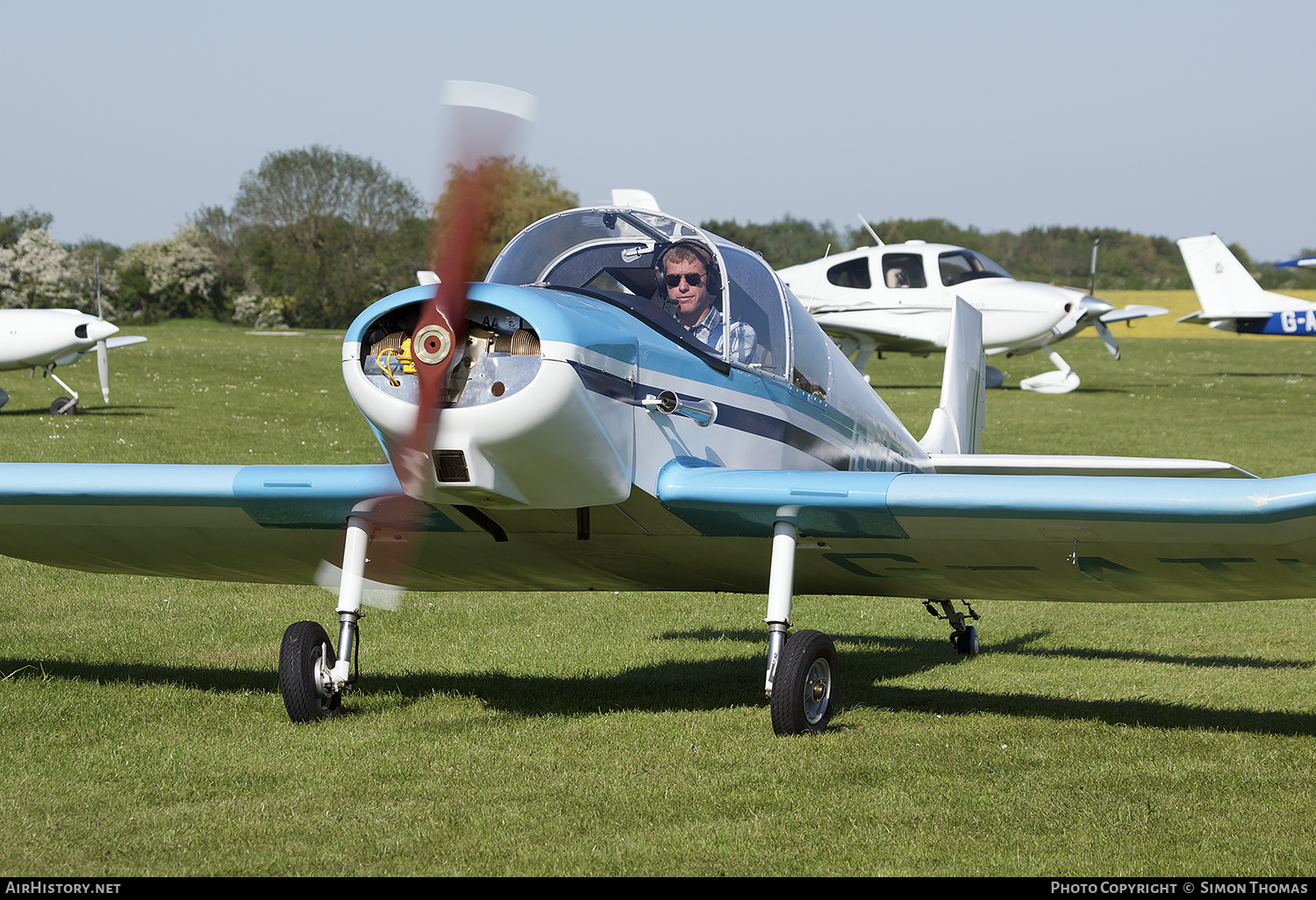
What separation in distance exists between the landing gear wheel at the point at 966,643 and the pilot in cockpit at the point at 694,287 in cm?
386

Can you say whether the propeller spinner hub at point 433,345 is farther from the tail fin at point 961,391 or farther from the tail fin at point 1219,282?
the tail fin at point 1219,282

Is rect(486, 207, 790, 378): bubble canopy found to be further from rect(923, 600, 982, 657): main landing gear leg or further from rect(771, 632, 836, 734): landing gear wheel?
rect(923, 600, 982, 657): main landing gear leg

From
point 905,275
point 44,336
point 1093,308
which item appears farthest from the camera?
point 1093,308

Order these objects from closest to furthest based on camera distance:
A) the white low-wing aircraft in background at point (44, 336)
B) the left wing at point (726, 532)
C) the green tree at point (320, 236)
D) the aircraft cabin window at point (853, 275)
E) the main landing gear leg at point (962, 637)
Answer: the left wing at point (726, 532) < the main landing gear leg at point (962, 637) < the white low-wing aircraft in background at point (44, 336) < the aircraft cabin window at point (853, 275) < the green tree at point (320, 236)

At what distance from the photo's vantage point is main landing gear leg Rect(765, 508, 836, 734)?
5855mm

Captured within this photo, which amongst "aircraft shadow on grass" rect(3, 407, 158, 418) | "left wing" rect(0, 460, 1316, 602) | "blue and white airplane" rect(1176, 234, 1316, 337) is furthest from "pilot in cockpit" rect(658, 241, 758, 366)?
"blue and white airplane" rect(1176, 234, 1316, 337)

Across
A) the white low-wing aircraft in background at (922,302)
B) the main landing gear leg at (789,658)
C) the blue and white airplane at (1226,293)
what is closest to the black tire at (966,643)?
the main landing gear leg at (789,658)

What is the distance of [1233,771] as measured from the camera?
5.57 meters

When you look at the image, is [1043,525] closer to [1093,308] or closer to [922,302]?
[922,302]

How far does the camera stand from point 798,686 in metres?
5.85

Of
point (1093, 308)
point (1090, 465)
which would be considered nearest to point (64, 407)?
point (1090, 465)

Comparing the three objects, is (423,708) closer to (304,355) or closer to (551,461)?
(551,461)

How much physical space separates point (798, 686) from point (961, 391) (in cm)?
527

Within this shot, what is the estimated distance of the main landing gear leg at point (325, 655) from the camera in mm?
6137
